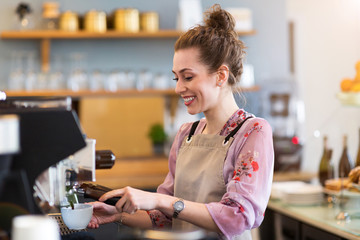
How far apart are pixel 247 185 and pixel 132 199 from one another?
14.8 inches

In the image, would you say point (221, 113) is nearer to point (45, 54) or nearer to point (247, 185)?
point (247, 185)

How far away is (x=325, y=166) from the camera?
310cm

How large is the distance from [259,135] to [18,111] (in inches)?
32.0

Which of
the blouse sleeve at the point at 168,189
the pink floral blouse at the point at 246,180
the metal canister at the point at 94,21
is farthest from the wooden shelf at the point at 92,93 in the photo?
the pink floral blouse at the point at 246,180

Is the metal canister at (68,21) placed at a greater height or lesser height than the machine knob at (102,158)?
greater

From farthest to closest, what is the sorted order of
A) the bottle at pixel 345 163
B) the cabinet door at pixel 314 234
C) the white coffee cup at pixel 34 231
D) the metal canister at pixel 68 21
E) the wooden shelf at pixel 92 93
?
the metal canister at pixel 68 21
the wooden shelf at pixel 92 93
the bottle at pixel 345 163
the cabinet door at pixel 314 234
the white coffee cup at pixel 34 231

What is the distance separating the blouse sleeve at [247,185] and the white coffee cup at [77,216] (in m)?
0.39

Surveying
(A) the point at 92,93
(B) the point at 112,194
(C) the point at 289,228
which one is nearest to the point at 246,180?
(B) the point at 112,194

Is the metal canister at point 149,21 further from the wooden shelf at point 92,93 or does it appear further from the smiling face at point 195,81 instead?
the smiling face at point 195,81

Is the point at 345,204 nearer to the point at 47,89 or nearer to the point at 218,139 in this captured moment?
the point at 218,139

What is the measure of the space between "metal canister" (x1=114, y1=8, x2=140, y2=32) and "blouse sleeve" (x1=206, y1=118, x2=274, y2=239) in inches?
130

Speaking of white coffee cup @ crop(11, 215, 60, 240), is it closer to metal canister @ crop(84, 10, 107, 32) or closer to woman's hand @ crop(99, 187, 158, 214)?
woman's hand @ crop(99, 187, 158, 214)

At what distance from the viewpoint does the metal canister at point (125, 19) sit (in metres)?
5.02

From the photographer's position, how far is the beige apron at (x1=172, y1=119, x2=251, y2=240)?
6.39 feet
